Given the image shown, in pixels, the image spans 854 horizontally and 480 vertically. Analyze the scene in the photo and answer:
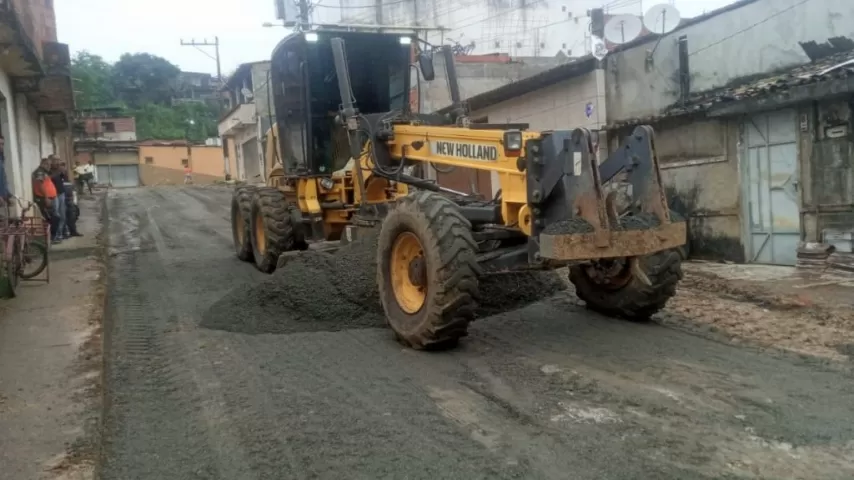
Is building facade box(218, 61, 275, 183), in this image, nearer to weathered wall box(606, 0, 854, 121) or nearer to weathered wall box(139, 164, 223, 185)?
weathered wall box(139, 164, 223, 185)

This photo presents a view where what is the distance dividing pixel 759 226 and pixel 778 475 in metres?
8.51

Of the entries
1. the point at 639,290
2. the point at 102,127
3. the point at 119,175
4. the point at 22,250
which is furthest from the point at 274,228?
the point at 102,127

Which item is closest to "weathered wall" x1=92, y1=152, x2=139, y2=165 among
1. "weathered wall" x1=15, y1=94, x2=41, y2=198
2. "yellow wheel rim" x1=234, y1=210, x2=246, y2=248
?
"weathered wall" x1=15, y1=94, x2=41, y2=198

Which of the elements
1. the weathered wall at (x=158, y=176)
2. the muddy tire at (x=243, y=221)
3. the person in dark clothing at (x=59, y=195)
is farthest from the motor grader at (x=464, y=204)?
the weathered wall at (x=158, y=176)

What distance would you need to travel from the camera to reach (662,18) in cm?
1548

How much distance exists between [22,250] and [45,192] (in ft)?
15.7

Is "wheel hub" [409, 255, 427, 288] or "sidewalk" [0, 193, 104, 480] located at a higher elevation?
"wheel hub" [409, 255, 427, 288]

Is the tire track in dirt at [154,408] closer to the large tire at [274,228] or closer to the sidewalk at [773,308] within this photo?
the large tire at [274,228]

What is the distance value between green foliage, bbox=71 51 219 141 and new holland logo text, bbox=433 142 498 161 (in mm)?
62007

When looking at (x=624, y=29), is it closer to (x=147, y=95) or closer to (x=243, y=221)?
(x=243, y=221)

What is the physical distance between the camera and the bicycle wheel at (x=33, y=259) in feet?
33.0

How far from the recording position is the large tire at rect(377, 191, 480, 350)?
20.4 feet

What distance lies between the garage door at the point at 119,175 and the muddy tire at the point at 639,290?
5119cm

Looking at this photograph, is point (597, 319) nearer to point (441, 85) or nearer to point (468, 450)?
point (468, 450)
